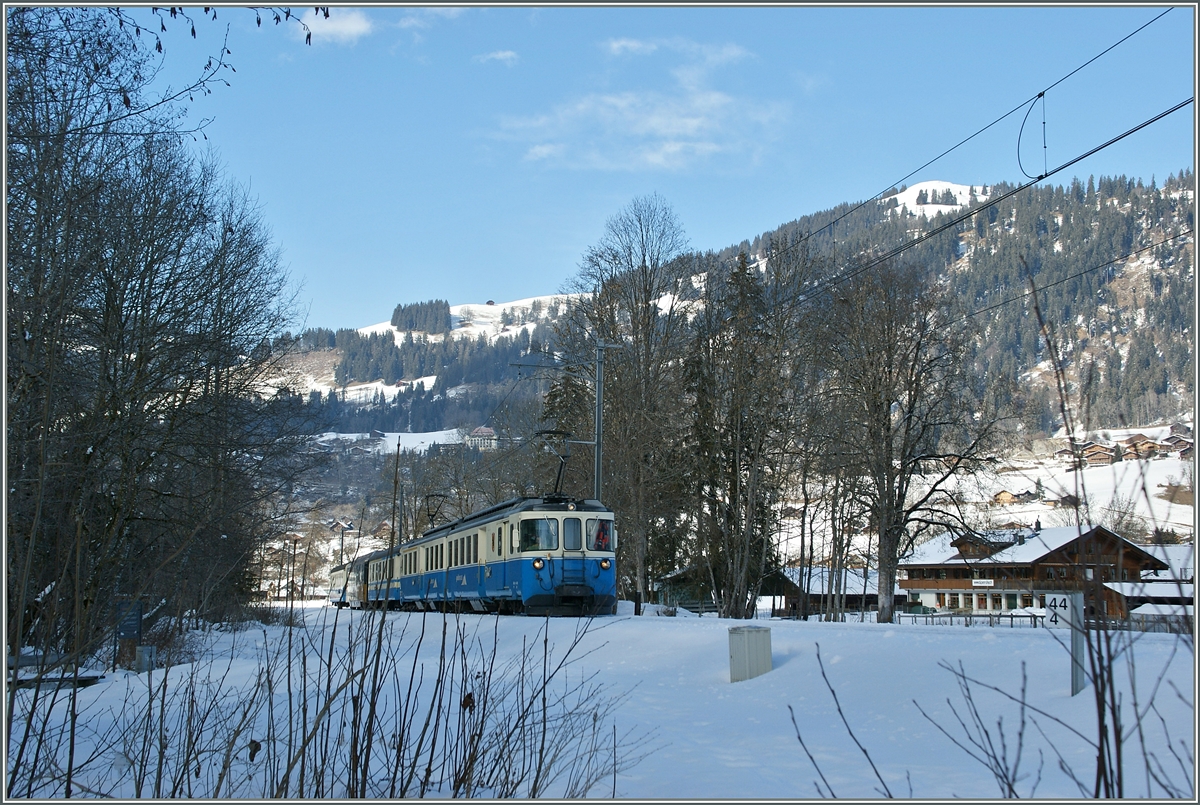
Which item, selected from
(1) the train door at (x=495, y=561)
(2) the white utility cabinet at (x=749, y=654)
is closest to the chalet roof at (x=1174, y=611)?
(2) the white utility cabinet at (x=749, y=654)

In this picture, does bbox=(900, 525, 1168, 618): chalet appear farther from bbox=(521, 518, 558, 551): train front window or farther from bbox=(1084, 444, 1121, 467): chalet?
bbox=(521, 518, 558, 551): train front window

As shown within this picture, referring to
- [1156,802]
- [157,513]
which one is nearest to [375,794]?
[1156,802]

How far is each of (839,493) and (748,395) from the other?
422cm

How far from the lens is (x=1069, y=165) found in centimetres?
1162

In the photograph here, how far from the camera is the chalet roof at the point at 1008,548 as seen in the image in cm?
2649

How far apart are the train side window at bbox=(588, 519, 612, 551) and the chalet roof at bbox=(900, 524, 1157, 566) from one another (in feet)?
27.2

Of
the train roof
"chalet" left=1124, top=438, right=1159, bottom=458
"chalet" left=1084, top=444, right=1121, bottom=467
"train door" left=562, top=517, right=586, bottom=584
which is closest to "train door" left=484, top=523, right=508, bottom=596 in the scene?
the train roof

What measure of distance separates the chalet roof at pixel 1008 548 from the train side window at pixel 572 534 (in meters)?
8.72

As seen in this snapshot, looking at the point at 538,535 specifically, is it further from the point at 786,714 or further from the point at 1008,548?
the point at 1008,548

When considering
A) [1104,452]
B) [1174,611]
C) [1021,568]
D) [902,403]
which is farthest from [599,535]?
[1021,568]

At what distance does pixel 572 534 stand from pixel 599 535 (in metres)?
0.81

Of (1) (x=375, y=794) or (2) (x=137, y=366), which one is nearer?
(1) (x=375, y=794)

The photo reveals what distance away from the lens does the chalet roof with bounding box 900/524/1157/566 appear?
26489 mm

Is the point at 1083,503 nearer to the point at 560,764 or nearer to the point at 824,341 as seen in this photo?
the point at 560,764
